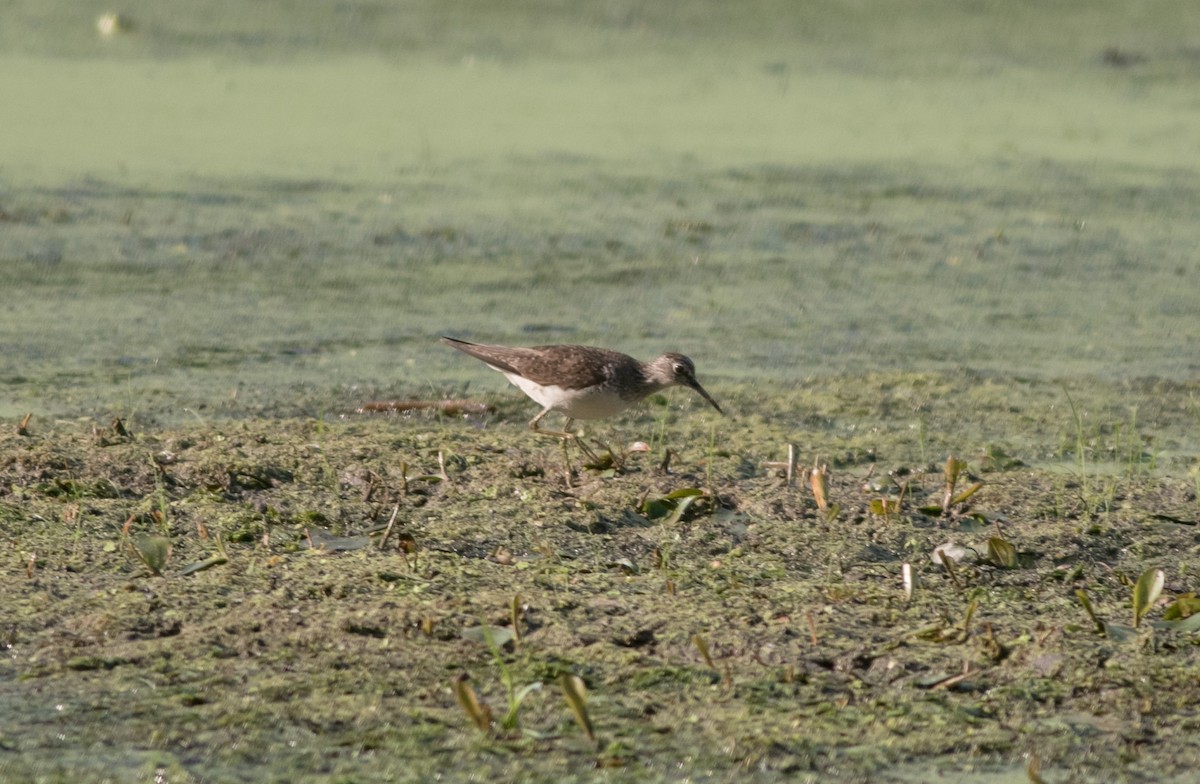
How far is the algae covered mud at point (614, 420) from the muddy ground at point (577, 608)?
14 millimetres

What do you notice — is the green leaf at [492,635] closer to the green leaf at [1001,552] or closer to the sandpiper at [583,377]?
the green leaf at [1001,552]

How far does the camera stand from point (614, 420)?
20.5 ft

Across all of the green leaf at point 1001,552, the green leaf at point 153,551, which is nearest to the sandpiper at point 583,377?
the green leaf at point 1001,552

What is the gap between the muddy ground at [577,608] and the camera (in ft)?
10.6

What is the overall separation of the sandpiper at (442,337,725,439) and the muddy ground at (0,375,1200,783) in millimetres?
146

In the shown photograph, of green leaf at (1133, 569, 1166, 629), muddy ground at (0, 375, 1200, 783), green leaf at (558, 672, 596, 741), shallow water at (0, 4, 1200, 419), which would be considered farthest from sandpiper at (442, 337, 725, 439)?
green leaf at (558, 672, 596, 741)

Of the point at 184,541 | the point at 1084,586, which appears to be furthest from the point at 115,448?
the point at 1084,586

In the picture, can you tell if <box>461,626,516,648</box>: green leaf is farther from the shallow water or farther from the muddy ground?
the shallow water

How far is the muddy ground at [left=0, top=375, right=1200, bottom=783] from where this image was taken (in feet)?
10.6

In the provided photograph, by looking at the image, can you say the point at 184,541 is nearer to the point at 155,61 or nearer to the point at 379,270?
the point at 379,270

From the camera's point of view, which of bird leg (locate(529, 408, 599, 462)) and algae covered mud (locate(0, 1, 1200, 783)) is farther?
bird leg (locate(529, 408, 599, 462))

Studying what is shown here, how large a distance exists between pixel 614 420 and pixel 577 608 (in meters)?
2.44

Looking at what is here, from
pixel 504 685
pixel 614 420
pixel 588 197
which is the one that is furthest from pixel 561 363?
pixel 588 197

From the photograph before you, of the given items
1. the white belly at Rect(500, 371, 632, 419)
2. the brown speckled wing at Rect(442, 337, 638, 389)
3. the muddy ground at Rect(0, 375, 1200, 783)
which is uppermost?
the brown speckled wing at Rect(442, 337, 638, 389)
